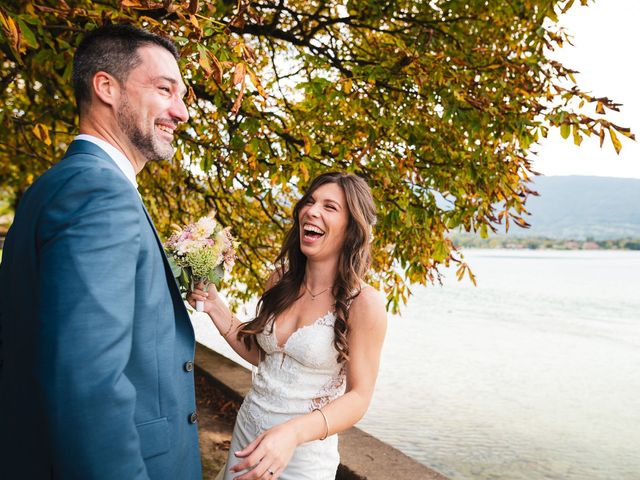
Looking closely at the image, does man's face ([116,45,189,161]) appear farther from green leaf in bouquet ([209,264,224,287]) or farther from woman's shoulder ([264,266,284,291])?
woman's shoulder ([264,266,284,291])

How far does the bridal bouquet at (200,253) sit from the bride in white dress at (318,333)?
0.15 meters

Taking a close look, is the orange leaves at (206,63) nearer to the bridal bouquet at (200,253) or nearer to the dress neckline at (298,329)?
the bridal bouquet at (200,253)

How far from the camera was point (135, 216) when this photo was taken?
1.54 m

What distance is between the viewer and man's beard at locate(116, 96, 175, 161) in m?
1.78

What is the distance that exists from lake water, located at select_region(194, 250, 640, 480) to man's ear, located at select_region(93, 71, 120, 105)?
29.5 feet

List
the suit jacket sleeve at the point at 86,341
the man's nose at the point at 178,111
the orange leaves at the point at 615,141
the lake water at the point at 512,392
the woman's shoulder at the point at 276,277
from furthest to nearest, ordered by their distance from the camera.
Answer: the lake water at the point at 512,392 → the orange leaves at the point at 615,141 → the woman's shoulder at the point at 276,277 → the man's nose at the point at 178,111 → the suit jacket sleeve at the point at 86,341

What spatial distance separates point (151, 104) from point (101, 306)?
0.74m

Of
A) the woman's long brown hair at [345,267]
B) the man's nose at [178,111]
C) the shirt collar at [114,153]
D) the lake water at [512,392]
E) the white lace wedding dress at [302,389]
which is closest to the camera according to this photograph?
the shirt collar at [114,153]

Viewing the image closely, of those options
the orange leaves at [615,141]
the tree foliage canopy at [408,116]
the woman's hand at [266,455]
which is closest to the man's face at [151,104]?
the woman's hand at [266,455]

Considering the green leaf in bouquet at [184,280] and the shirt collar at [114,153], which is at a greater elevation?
the shirt collar at [114,153]

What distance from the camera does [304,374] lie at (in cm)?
265

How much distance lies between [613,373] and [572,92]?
16.1m

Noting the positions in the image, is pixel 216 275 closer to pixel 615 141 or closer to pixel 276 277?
pixel 276 277

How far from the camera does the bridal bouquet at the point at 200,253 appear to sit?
2326 millimetres
